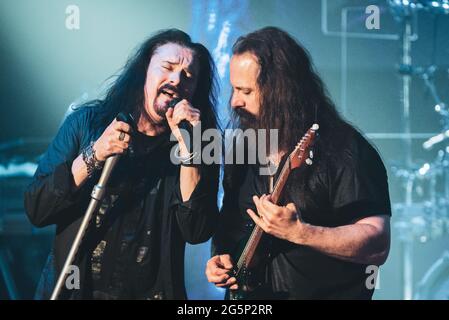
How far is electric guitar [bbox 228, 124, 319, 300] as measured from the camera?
2.20 m

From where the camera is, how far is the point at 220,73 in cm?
276

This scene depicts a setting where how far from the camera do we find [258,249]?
2.27 metres

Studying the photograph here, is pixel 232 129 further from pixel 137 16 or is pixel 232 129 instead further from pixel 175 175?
pixel 137 16

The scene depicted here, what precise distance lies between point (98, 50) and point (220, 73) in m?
0.59

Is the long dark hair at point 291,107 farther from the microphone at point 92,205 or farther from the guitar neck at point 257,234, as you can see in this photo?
the microphone at point 92,205

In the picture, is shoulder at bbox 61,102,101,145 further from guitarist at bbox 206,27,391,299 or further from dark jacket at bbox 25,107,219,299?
guitarist at bbox 206,27,391,299

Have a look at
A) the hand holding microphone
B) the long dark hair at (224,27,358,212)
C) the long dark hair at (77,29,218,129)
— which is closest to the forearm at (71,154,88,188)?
the hand holding microphone

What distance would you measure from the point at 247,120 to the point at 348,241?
620 millimetres

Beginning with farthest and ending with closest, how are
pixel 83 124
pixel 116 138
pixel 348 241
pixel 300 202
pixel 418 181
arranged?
Result: pixel 418 181 < pixel 83 124 < pixel 300 202 < pixel 348 241 < pixel 116 138

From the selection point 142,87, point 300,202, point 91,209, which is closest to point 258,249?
point 300,202

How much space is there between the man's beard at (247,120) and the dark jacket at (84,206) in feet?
0.73

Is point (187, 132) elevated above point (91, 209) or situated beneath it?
elevated above

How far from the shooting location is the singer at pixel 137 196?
2242mm

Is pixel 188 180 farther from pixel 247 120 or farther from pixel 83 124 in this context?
pixel 83 124
